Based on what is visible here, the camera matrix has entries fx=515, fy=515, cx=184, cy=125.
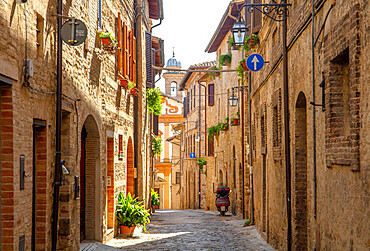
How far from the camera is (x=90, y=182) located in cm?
1126

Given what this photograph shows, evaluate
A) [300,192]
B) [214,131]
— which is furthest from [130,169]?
[214,131]

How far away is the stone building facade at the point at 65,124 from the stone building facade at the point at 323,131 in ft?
12.6

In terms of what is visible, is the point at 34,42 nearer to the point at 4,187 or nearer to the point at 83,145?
the point at 4,187

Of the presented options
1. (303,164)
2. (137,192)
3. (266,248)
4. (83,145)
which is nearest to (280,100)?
(303,164)

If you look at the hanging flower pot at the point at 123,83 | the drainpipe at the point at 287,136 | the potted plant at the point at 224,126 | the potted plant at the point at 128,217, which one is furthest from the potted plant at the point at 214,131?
the drainpipe at the point at 287,136

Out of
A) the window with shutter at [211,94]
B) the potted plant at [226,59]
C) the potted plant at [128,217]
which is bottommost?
the potted plant at [128,217]

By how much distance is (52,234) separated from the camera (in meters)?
7.77

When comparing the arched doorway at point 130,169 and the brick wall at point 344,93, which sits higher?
the brick wall at point 344,93

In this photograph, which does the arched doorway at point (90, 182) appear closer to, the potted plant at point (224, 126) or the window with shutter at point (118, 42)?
the window with shutter at point (118, 42)

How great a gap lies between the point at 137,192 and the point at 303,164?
954 cm

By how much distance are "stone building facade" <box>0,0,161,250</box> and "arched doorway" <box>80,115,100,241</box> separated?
0.07 ft

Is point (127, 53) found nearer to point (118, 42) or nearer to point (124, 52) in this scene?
point (124, 52)

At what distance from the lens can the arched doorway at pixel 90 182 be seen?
11.2 meters

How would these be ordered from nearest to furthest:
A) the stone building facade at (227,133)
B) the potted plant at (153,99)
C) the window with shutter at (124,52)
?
the window with shutter at (124,52), the potted plant at (153,99), the stone building facade at (227,133)
